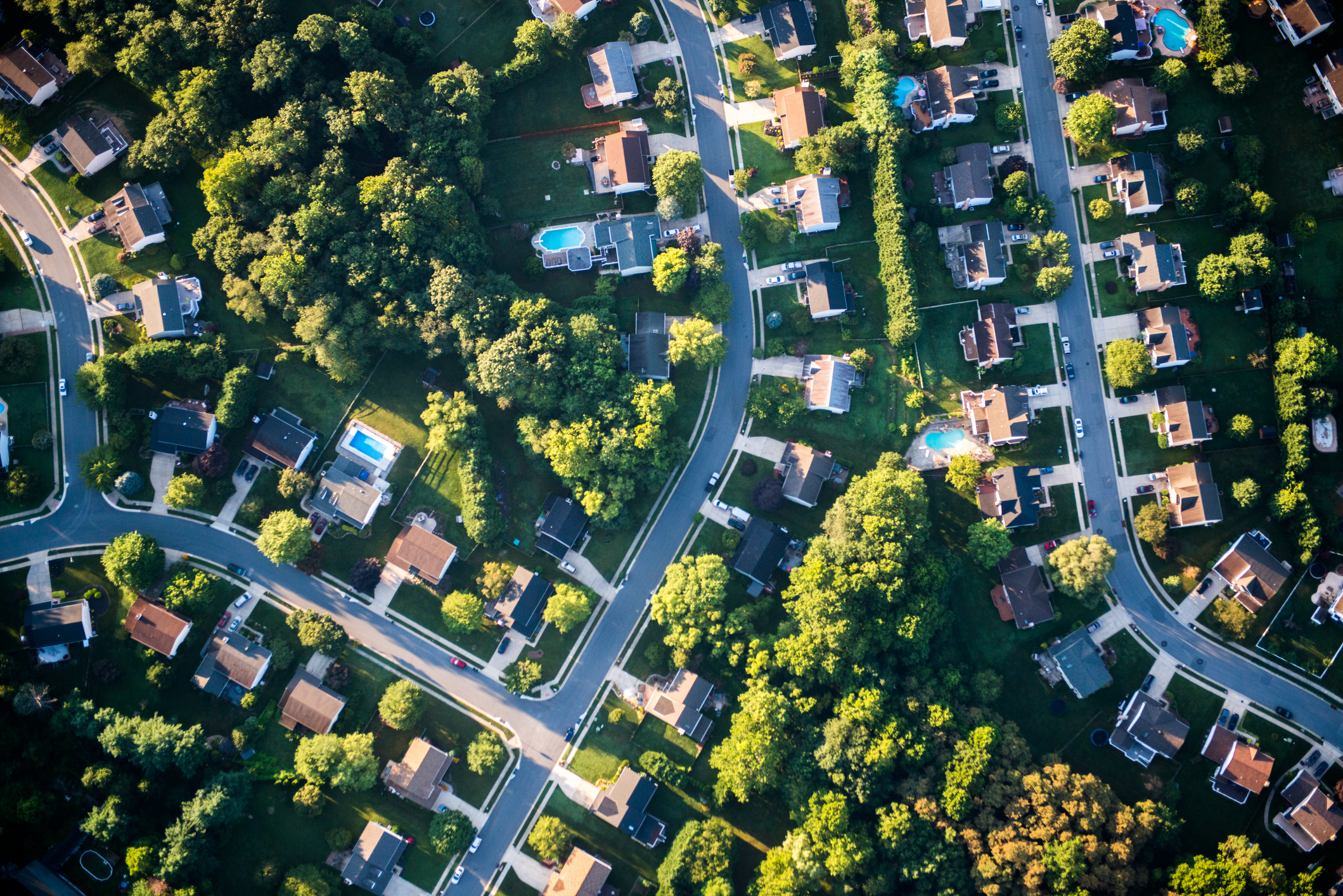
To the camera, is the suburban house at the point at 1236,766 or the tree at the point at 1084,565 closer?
the tree at the point at 1084,565

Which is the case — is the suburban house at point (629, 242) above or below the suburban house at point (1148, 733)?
above

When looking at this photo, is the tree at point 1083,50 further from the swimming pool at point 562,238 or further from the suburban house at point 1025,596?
the swimming pool at point 562,238

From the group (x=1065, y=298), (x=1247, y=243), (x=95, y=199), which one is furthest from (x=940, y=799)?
(x=95, y=199)

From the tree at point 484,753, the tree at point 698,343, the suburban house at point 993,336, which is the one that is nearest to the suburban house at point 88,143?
the tree at point 698,343

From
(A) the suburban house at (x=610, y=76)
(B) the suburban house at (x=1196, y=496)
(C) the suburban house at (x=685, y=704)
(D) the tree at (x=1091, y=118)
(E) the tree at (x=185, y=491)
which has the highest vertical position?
(D) the tree at (x=1091, y=118)

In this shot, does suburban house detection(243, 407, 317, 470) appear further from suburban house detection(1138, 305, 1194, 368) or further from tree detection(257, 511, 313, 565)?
suburban house detection(1138, 305, 1194, 368)

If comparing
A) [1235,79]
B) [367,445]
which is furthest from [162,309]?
[1235,79]

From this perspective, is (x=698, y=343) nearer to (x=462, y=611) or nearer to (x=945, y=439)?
(x=945, y=439)
